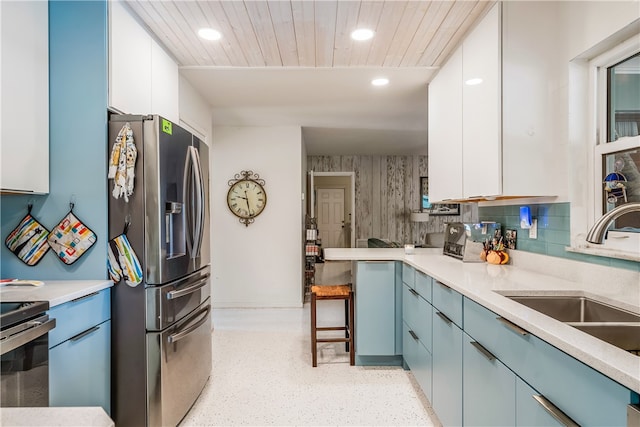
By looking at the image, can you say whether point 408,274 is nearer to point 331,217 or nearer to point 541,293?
point 541,293

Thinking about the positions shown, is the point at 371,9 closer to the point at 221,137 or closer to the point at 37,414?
the point at 37,414

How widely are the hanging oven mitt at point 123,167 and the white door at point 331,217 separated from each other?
283 inches

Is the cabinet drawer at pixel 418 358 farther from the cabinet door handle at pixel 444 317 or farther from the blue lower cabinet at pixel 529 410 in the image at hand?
the blue lower cabinet at pixel 529 410

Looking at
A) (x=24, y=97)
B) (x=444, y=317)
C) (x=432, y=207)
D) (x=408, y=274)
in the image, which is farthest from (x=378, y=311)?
(x=432, y=207)

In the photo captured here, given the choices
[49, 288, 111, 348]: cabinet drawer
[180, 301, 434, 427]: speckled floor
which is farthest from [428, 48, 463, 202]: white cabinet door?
[49, 288, 111, 348]: cabinet drawer

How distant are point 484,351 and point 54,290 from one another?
73.8 inches

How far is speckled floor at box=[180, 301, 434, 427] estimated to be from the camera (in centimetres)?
214

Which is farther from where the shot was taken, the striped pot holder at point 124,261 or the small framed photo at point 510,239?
the small framed photo at point 510,239

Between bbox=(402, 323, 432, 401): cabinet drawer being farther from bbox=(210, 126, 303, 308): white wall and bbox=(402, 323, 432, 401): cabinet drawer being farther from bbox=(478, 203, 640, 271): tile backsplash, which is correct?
bbox=(210, 126, 303, 308): white wall

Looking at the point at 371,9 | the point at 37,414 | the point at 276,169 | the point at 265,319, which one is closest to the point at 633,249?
the point at 371,9

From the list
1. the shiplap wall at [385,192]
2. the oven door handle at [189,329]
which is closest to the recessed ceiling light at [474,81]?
the oven door handle at [189,329]

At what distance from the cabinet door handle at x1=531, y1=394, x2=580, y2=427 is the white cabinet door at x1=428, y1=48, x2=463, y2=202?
1609mm

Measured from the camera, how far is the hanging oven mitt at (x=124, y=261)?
1.80 m

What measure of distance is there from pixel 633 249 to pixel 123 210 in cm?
241
